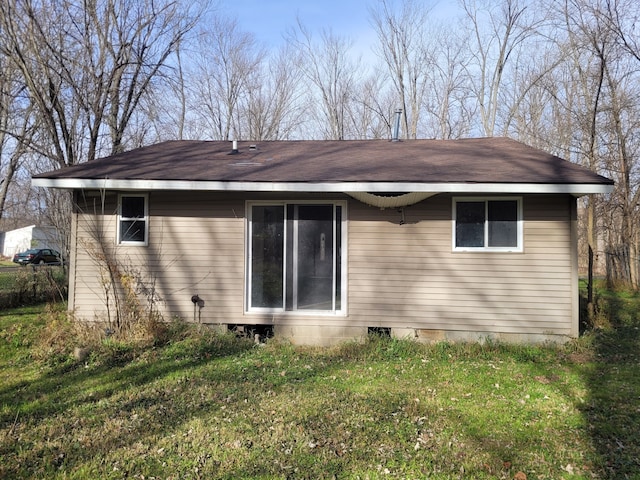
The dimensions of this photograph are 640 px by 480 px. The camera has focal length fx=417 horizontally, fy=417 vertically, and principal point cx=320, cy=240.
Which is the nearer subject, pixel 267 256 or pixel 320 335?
pixel 320 335

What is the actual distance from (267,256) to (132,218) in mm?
2527

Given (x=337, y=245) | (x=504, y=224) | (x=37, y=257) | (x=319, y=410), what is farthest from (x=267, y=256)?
(x=37, y=257)

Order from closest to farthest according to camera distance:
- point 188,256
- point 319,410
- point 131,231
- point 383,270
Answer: point 319,410 < point 383,270 < point 188,256 < point 131,231

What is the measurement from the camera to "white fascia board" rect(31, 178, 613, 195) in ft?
20.4

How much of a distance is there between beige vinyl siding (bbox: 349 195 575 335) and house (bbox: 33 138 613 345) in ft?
0.06

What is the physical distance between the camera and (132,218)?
293 inches

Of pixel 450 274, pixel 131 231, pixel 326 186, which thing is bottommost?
pixel 450 274

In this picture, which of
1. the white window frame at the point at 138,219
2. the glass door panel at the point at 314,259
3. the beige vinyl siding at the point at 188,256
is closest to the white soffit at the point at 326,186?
the white window frame at the point at 138,219

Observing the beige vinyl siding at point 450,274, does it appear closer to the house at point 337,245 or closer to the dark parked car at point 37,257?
the house at point 337,245

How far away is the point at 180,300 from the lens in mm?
7348

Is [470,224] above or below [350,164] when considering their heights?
below

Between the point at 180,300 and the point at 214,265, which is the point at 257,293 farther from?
the point at 180,300

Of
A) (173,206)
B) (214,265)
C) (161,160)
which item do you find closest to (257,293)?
(214,265)

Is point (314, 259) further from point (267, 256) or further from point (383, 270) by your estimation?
point (383, 270)
